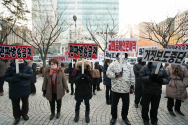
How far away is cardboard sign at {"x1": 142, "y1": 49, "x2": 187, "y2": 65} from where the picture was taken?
A: 3006mm

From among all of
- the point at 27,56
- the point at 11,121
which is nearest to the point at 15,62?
the point at 27,56

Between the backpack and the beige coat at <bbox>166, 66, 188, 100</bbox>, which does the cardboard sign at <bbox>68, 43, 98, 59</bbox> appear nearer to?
the backpack

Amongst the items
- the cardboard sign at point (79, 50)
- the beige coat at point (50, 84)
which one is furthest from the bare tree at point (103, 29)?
the beige coat at point (50, 84)

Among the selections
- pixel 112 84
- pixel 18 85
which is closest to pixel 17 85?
pixel 18 85

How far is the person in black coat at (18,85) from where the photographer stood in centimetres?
349

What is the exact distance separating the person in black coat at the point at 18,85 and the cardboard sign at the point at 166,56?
11.9 feet

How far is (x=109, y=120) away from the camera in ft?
12.5

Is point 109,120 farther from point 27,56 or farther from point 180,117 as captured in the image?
point 27,56

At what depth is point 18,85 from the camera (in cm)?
355

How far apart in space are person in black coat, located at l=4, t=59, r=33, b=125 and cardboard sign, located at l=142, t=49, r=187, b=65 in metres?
3.63

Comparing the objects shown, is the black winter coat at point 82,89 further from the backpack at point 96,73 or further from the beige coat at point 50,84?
the backpack at point 96,73

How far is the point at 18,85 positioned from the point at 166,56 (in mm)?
4263

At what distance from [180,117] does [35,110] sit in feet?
16.8

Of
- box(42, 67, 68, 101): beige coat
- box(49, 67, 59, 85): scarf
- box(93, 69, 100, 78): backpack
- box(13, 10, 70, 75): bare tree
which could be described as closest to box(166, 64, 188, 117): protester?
box(93, 69, 100, 78): backpack
